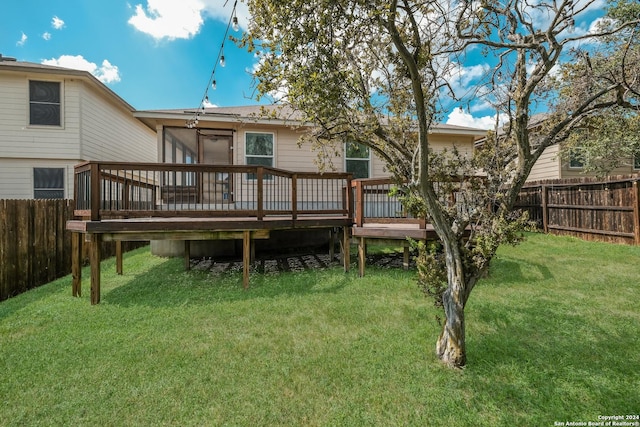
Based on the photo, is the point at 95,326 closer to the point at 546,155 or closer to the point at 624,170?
the point at 546,155

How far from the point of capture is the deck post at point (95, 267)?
4449mm

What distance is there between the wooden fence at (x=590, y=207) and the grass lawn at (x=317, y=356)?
3194 mm

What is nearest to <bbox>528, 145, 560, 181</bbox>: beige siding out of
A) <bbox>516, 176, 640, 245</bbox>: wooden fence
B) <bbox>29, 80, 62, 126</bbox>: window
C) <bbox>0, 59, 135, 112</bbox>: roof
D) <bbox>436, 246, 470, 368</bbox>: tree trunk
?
<bbox>516, 176, 640, 245</bbox>: wooden fence

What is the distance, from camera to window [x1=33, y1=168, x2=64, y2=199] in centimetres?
886

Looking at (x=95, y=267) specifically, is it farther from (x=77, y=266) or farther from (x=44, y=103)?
(x=44, y=103)

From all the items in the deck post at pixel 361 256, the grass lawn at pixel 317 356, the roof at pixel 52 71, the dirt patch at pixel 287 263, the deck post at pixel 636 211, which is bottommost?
the grass lawn at pixel 317 356

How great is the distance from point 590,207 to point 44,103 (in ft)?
52.1

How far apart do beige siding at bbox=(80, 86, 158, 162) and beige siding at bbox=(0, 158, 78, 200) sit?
1070mm

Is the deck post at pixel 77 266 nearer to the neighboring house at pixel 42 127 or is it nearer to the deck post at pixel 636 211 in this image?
the neighboring house at pixel 42 127

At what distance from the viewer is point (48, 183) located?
8922mm

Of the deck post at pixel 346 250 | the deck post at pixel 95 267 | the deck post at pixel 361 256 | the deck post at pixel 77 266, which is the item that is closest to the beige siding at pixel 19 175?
the deck post at pixel 77 266

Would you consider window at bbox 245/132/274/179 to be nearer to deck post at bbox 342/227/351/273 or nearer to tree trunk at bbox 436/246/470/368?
deck post at bbox 342/227/351/273

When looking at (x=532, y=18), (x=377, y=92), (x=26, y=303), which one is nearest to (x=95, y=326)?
(x=26, y=303)

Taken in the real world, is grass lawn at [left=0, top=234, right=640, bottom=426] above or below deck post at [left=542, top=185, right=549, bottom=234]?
below
